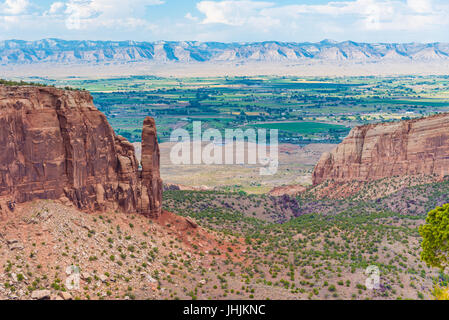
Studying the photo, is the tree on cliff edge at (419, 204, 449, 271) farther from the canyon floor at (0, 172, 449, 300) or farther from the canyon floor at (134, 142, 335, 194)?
the canyon floor at (134, 142, 335, 194)

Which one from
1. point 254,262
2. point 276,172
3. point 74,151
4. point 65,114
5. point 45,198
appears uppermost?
point 65,114

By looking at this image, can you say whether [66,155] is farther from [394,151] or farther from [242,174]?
[242,174]

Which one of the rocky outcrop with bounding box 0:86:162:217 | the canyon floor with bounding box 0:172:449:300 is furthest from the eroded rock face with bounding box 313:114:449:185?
the rocky outcrop with bounding box 0:86:162:217

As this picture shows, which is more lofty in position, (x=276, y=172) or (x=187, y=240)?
(x=187, y=240)

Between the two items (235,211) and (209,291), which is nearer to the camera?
(209,291)

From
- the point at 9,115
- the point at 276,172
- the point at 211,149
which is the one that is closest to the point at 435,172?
the point at 9,115

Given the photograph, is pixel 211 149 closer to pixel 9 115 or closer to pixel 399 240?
pixel 399 240
